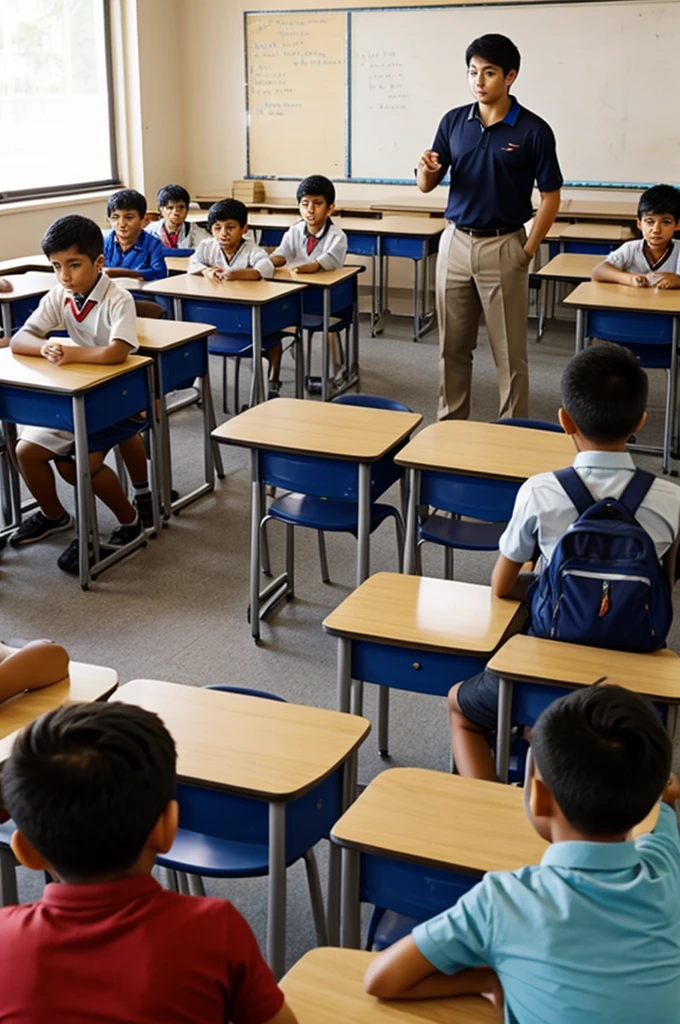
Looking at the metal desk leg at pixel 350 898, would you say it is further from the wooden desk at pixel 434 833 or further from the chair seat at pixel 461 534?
the chair seat at pixel 461 534

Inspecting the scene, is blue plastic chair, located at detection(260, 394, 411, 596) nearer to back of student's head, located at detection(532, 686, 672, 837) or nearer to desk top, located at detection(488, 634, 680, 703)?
desk top, located at detection(488, 634, 680, 703)

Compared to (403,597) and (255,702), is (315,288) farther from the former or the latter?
(255,702)

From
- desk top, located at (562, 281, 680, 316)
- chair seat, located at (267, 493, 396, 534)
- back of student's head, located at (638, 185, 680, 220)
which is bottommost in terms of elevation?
chair seat, located at (267, 493, 396, 534)

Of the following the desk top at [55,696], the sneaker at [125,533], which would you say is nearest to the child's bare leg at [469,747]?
the desk top at [55,696]

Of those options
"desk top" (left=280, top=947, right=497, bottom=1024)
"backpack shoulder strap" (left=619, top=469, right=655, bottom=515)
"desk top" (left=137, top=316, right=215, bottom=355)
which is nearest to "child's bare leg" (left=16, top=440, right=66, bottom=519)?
"desk top" (left=137, top=316, right=215, bottom=355)

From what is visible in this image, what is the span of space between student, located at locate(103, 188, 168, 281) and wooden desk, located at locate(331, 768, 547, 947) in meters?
4.35

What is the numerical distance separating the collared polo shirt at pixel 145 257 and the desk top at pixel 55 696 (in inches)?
153

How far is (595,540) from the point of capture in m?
2.16

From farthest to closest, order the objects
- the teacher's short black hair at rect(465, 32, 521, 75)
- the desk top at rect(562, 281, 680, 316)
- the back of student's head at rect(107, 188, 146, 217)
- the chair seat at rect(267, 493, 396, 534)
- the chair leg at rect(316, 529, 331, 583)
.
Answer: the back of student's head at rect(107, 188, 146, 217)
the desk top at rect(562, 281, 680, 316)
the teacher's short black hair at rect(465, 32, 521, 75)
the chair leg at rect(316, 529, 331, 583)
the chair seat at rect(267, 493, 396, 534)

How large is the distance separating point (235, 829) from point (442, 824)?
1.25 ft

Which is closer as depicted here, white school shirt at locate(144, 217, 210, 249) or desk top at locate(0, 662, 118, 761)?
desk top at locate(0, 662, 118, 761)

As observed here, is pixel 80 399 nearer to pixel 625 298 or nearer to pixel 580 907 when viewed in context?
pixel 625 298

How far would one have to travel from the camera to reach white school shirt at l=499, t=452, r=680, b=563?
2225 mm

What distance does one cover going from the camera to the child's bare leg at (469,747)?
237 cm
